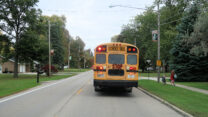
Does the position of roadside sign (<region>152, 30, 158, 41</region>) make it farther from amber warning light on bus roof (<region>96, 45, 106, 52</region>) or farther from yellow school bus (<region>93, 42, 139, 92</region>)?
amber warning light on bus roof (<region>96, 45, 106, 52</region>)

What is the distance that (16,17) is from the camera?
34.2 m

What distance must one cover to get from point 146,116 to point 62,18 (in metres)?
71.0

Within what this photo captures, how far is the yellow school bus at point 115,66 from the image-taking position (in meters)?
12.7

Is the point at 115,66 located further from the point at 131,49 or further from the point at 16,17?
the point at 16,17

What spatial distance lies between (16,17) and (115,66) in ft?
86.6

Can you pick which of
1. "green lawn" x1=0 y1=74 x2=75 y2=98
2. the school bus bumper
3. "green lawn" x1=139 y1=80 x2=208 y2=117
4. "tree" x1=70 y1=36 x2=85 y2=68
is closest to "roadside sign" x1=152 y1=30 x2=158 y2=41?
"green lawn" x1=139 y1=80 x2=208 y2=117

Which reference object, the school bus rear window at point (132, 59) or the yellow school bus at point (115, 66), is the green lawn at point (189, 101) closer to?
the yellow school bus at point (115, 66)

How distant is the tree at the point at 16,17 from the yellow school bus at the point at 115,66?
80.9 feet

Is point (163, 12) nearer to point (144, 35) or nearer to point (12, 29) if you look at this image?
point (144, 35)

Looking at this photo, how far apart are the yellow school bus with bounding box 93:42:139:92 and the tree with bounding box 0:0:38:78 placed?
80.9 feet

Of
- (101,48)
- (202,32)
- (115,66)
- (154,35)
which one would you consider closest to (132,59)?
(115,66)

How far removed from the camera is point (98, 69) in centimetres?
1289

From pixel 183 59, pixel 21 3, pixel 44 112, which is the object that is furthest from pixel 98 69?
pixel 21 3

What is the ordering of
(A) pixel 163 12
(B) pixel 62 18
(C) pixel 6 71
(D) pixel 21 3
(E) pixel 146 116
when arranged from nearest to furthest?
(E) pixel 146 116, (D) pixel 21 3, (A) pixel 163 12, (C) pixel 6 71, (B) pixel 62 18
